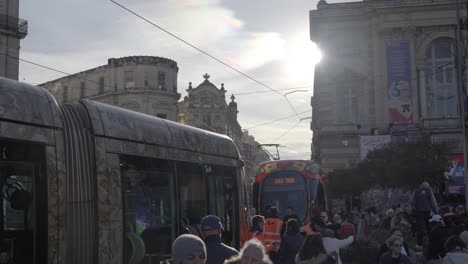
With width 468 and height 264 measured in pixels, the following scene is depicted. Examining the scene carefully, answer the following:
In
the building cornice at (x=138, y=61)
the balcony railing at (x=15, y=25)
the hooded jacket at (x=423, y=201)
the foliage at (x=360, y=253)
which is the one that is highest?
the building cornice at (x=138, y=61)

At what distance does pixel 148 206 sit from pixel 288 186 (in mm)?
13905

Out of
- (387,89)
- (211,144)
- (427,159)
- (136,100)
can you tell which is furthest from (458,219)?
(136,100)

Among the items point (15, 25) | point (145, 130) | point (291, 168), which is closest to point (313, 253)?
point (145, 130)

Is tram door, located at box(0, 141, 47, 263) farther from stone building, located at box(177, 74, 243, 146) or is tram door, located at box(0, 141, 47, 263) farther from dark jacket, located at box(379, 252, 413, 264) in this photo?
stone building, located at box(177, 74, 243, 146)

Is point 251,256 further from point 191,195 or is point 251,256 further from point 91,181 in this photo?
point 191,195

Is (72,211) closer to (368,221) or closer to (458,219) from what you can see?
(458,219)

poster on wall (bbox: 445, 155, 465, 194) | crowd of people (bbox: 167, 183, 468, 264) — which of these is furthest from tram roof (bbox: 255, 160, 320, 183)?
poster on wall (bbox: 445, 155, 465, 194)

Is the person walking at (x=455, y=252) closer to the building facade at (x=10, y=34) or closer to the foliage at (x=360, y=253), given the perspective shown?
the foliage at (x=360, y=253)

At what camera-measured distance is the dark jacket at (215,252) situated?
6289 mm

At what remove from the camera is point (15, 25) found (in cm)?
4022

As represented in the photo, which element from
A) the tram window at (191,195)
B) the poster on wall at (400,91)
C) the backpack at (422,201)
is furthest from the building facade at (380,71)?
the tram window at (191,195)

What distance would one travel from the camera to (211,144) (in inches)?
Answer: 490

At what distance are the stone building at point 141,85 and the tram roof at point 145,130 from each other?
50.1 meters

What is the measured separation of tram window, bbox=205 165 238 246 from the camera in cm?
1216
